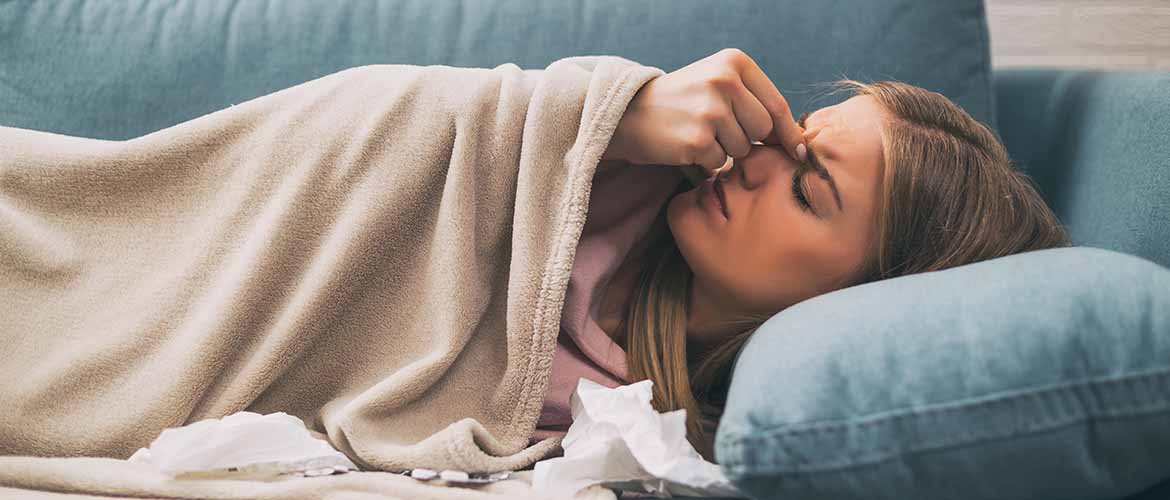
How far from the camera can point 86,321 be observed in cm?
91

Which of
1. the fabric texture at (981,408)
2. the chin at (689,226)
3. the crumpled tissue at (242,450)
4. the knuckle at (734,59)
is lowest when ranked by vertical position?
the crumpled tissue at (242,450)

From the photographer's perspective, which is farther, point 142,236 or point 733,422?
point 142,236

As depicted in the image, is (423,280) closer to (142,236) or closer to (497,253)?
(497,253)

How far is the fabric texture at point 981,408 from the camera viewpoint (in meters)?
0.58

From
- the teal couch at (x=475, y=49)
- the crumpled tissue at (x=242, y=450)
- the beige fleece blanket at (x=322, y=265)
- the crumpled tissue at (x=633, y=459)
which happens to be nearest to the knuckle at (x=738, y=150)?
the beige fleece blanket at (x=322, y=265)

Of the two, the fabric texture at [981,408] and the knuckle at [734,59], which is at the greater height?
the knuckle at [734,59]

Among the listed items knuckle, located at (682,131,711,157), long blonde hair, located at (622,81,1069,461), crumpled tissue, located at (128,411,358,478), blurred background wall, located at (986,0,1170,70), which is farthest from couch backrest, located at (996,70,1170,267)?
crumpled tissue, located at (128,411,358,478)

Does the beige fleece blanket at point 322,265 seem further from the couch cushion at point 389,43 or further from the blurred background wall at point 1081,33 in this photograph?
the blurred background wall at point 1081,33

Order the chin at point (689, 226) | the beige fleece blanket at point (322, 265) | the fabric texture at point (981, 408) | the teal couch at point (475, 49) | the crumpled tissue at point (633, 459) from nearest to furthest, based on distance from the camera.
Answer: the fabric texture at point (981, 408)
the crumpled tissue at point (633, 459)
the beige fleece blanket at point (322, 265)
the chin at point (689, 226)
the teal couch at point (475, 49)

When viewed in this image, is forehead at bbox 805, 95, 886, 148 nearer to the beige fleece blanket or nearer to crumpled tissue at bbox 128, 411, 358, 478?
the beige fleece blanket

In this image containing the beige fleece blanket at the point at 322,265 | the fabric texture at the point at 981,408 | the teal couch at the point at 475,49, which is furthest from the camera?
the teal couch at the point at 475,49

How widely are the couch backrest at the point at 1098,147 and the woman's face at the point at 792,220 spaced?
327 millimetres

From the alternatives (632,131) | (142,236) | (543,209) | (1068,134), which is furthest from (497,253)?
(1068,134)

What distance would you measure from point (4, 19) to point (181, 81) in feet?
0.96
